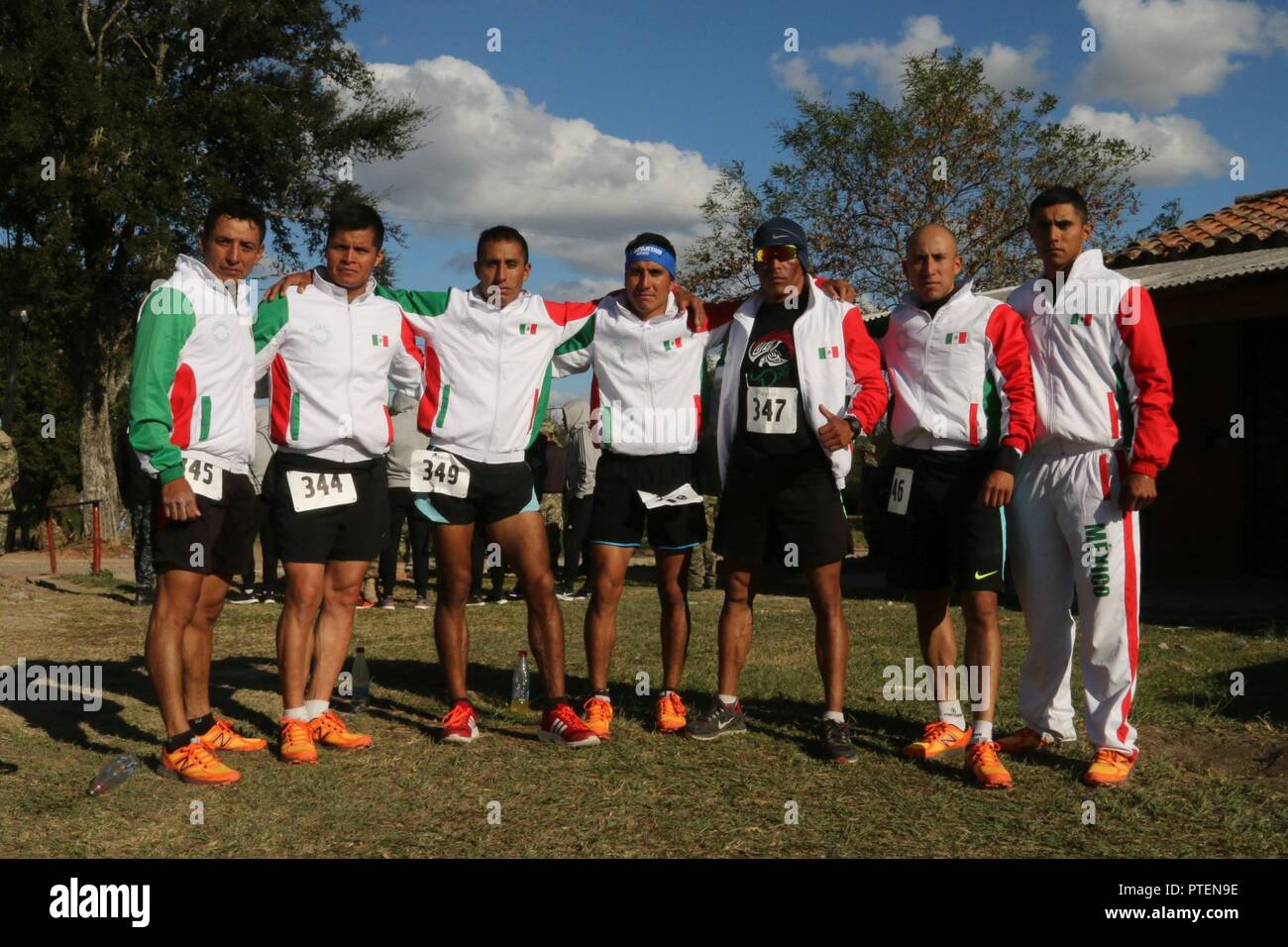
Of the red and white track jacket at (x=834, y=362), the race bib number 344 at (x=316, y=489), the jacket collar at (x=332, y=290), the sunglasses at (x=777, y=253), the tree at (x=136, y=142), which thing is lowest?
the race bib number 344 at (x=316, y=489)

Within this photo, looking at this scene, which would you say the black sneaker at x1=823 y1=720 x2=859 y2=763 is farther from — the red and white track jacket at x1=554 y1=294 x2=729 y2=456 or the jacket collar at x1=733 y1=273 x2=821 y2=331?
the jacket collar at x1=733 y1=273 x2=821 y2=331

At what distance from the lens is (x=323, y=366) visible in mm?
4887

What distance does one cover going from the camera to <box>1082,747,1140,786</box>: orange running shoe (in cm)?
434

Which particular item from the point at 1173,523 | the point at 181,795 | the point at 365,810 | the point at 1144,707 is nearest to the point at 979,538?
the point at 1144,707

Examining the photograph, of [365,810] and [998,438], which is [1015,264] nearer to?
[998,438]

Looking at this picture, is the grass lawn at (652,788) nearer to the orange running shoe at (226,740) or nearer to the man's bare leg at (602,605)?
the orange running shoe at (226,740)

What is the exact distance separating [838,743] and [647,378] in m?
1.81

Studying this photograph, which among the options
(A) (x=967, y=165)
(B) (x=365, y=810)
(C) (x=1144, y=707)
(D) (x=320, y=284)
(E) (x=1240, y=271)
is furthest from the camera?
(A) (x=967, y=165)

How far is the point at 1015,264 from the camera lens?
1039 inches

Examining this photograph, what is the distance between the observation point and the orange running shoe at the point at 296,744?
480 centimetres

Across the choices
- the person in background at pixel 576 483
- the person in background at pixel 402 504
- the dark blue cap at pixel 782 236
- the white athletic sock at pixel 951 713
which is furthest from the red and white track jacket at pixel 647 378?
the person in background at pixel 576 483

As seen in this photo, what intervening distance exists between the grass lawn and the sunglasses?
7.08 feet

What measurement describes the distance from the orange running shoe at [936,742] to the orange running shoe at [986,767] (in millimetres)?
239

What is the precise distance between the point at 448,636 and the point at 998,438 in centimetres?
258
